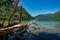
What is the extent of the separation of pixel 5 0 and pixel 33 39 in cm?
854

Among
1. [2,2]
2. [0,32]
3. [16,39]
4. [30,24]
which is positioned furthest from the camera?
[2,2]

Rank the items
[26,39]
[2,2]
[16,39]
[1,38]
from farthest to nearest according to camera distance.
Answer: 1. [2,2]
2. [26,39]
3. [16,39]
4. [1,38]

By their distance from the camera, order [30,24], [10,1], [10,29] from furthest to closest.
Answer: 1. [10,1]
2. [30,24]
3. [10,29]

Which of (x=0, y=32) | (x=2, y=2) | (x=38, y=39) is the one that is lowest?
(x=38, y=39)

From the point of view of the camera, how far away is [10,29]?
469 inches

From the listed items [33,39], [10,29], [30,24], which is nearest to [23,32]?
[33,39]

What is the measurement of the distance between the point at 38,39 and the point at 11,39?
154 inches

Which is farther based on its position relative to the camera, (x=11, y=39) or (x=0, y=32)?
(x=11, y=39)

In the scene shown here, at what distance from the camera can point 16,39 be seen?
20.3 metres

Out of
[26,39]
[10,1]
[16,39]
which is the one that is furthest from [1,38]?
[10,1]

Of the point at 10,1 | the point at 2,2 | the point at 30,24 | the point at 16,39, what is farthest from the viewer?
the point at 10,1

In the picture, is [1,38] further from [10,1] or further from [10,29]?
[10,1]

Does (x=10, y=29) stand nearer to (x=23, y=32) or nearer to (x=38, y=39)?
(x=38, y=39)

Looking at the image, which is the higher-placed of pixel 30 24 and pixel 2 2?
pixel 2 2
